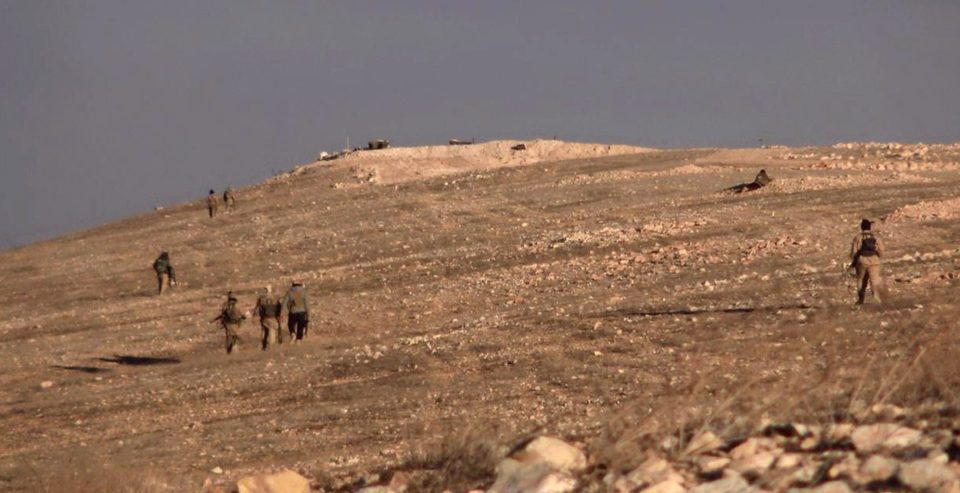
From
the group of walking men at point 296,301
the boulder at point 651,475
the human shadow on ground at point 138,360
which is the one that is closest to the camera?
the boulder at point 651,475

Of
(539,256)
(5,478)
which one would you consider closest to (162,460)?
(5,478)

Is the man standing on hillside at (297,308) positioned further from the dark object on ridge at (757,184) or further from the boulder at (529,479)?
the dark object on ridge at (757,184)

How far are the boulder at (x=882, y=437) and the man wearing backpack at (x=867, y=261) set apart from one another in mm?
12986

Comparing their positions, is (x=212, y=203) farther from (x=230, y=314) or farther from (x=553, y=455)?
(x=553, y=455)

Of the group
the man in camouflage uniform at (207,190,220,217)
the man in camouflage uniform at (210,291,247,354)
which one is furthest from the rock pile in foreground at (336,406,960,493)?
the man in camouflage uniform at (207,190,220,217)

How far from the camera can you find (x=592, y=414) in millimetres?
15703

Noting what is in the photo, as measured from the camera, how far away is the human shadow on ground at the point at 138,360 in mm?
27312

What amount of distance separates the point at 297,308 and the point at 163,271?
13406 mm

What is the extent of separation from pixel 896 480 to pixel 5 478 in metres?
11.5

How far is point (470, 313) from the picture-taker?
28.8 m

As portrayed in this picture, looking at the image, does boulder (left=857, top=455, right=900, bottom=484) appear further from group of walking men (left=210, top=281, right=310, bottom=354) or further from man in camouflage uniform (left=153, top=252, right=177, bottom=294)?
man in camouflage uniform (left=153, top=252, right=177, bottom=294)

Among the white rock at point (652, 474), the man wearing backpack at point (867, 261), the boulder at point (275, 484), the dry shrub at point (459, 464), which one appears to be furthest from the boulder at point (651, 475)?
the man wearing backpack at point (867, 261)

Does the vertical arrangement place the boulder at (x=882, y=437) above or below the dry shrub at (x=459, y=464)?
above

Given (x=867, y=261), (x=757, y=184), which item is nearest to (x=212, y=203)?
(x=757, y=184)
